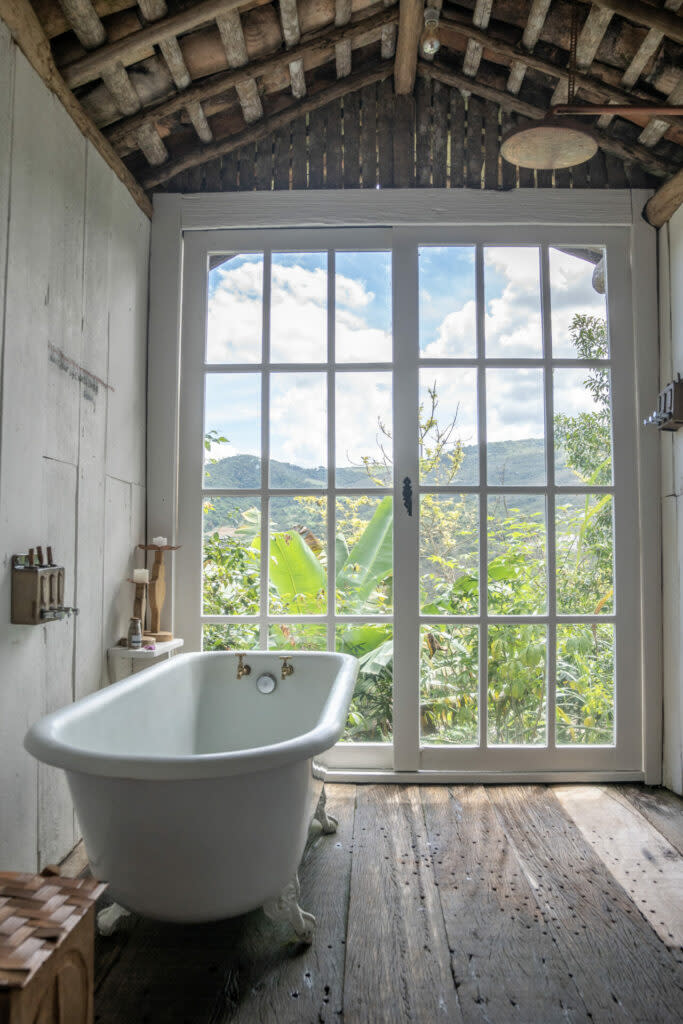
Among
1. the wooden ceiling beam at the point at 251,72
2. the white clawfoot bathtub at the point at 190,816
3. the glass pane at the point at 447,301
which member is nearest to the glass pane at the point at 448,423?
the glass pane at the point at 447,301

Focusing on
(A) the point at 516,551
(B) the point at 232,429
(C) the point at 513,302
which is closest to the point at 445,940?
(A) the point at 516,551

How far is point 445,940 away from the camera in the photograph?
1787 millimetres

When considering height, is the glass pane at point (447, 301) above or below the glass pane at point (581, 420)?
above

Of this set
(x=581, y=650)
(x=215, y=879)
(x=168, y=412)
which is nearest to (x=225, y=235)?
(x=168, y=412)

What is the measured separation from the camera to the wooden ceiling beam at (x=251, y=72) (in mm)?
2668

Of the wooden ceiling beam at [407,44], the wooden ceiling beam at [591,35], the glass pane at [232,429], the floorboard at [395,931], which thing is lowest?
the floorboard at [395,931]

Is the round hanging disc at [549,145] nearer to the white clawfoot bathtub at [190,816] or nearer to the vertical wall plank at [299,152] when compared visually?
the vertical wall plank at [299,152]

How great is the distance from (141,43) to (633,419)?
7.88ft

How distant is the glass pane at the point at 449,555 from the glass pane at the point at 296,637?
48cm

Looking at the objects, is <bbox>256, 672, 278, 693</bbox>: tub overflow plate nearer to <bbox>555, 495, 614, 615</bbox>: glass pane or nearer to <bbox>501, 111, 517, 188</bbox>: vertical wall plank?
<bbox>555, 495, 614, 615</bbox>: glass pane

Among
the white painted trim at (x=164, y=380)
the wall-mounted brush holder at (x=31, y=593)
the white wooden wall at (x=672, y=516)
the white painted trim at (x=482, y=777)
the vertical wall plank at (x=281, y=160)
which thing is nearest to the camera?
the wall-mounted brush holder at (x=31, y=593)

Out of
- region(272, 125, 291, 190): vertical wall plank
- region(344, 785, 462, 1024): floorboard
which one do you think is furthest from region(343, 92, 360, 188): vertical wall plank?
region(344, 785, 462, 1024): floorboard

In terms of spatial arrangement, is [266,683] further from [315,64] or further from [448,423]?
[315,64]

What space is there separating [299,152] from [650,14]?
148cm
